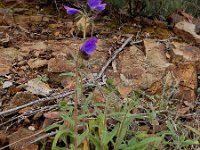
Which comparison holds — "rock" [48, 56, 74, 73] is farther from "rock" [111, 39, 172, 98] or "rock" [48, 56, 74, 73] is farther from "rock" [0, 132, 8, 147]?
"rock" [0, 132, 8, 147]

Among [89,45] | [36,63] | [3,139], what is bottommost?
[3,139]

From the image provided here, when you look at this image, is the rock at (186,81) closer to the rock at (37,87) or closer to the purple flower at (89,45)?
the rock at (37,87)

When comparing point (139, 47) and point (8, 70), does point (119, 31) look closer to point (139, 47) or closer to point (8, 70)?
point (139, 47)

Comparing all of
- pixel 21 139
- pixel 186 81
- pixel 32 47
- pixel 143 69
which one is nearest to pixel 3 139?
pixel 21 139

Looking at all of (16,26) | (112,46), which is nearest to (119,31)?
(112,46)

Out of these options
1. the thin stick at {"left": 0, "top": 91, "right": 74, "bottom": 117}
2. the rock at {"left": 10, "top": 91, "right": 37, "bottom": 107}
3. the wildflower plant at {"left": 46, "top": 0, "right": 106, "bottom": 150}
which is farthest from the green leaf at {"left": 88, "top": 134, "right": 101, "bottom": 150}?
the rock at {"left": 10, "top": 91, "right": 37, "bottom": 107}

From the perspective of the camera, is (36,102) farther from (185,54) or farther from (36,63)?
(185,54)

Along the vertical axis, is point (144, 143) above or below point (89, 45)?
below
